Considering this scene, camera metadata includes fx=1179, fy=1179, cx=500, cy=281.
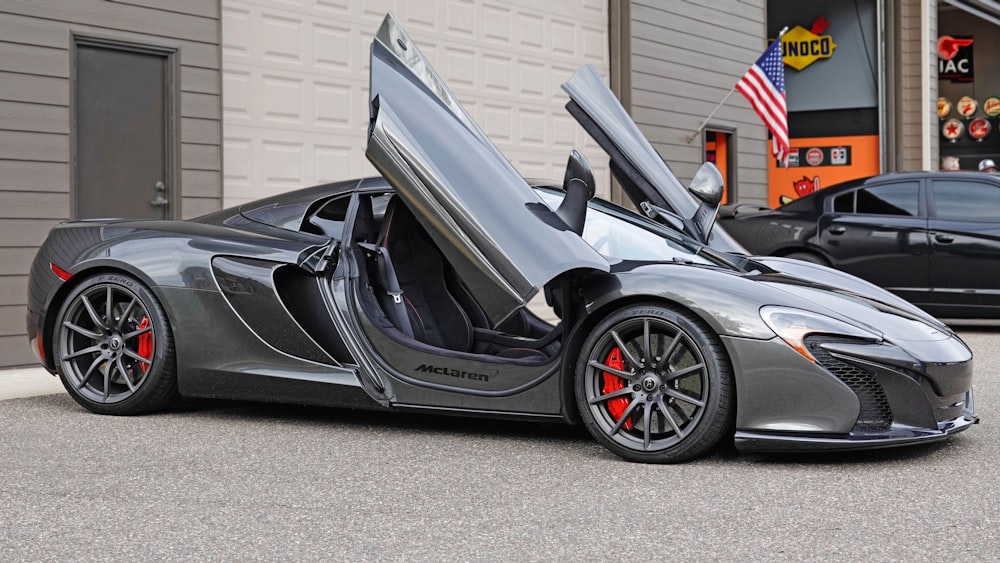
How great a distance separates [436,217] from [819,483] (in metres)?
1.78

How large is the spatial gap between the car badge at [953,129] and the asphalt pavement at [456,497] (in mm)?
24618

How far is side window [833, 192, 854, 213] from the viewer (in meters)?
10.6

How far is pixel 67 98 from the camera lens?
828 centimetres

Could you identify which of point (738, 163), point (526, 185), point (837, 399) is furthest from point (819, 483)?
point (738, 163)

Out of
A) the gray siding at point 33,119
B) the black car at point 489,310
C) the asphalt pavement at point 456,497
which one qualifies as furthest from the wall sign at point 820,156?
the asphalt pavement at point 456,497

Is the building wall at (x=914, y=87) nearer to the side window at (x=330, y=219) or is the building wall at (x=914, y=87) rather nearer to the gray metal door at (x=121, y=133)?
the gray metal door at (x=121, y=133)

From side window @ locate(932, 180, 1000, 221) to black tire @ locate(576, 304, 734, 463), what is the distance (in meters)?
6.42

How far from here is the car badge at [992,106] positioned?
28219 mm

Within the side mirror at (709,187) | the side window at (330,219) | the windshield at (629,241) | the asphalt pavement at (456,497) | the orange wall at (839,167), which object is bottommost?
the asphalt pavement at (456,497)

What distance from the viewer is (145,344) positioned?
5.66 meters

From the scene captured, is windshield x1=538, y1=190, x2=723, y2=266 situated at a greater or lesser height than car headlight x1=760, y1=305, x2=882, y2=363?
greater

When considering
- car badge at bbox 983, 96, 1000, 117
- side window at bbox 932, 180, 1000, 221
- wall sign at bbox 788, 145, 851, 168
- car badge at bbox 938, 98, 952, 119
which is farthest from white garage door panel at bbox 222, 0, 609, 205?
car badge at bbox 983, 96, 1000, 117

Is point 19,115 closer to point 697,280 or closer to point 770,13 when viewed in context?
point 697,280

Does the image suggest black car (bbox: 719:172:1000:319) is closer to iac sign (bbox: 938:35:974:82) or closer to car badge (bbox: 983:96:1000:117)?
iac sign (bbox: 938:35:974:82)
